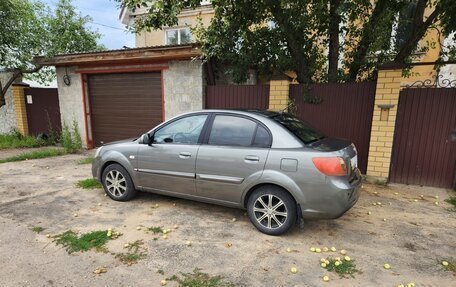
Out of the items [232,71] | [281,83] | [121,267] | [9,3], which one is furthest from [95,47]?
[121,267]

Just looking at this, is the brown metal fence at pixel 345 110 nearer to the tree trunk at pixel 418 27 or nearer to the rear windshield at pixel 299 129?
the tree trunk at pixel 418 27

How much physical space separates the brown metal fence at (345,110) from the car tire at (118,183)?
3.89 metres

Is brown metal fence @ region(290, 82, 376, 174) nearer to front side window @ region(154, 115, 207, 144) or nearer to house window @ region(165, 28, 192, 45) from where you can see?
front side window @ region(154, 115, 207, 144)

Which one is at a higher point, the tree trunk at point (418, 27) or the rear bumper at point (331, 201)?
the tree trunk at point (418, 27)

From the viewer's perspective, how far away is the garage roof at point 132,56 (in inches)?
271

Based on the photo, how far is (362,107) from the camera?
574 centimetres

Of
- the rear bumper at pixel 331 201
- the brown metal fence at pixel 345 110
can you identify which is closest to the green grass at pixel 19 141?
the brown metal fence at pixel 345 110

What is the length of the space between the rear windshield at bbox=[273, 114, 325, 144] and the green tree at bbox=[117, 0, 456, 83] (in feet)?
9.32

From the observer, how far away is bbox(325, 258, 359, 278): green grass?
9.14ft

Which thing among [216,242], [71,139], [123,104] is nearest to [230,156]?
[216,242]

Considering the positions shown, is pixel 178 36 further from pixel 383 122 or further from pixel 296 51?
A: pixel 383 122

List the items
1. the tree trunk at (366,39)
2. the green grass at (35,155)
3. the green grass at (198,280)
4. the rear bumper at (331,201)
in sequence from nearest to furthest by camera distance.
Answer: the green grass at (198,280) → the rear bumper at (331,201) → the tree trunk at (366,39) → the green grass at (35,155)

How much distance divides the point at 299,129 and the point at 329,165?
0.75 m

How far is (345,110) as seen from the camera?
590 cm
